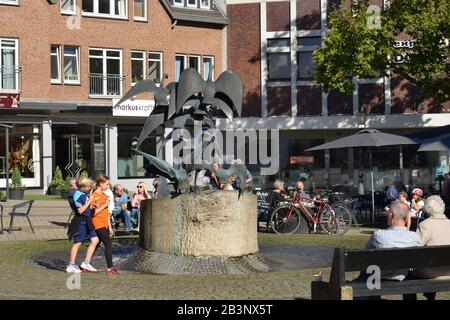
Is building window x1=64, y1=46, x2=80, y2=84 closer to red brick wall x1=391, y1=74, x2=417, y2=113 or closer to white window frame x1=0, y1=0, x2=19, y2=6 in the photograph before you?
white window frame x1=0, y1=0, x2=19, y2=6

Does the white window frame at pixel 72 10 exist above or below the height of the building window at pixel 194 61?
above

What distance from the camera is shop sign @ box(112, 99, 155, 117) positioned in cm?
3981

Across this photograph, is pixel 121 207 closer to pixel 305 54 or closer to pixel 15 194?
pixel 15 194

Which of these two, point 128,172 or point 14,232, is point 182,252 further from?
point 128,172

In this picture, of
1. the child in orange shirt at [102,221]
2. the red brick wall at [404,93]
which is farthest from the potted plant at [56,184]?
the child in orange shirt at [102,221]

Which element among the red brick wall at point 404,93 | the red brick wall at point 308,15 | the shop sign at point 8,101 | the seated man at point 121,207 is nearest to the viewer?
the seated man at point 121,207

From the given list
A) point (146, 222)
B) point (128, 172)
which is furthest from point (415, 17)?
point (146, 222)

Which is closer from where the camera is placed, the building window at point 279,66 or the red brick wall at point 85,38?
the red brick wall at point 85,38

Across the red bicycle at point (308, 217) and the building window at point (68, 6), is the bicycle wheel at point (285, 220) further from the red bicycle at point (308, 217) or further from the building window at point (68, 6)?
the building window at point (68, 6)

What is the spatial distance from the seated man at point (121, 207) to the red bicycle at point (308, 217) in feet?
11.2

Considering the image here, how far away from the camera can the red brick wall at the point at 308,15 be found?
144 ft

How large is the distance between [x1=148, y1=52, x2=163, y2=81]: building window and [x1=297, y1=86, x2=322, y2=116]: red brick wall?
7.17 metres

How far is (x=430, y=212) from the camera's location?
32.3ft

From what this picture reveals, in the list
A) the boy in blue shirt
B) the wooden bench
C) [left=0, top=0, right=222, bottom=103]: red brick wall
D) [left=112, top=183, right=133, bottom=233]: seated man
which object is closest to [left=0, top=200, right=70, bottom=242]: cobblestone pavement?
[left=112, top=183, right=133, bottom=233]: seated man
